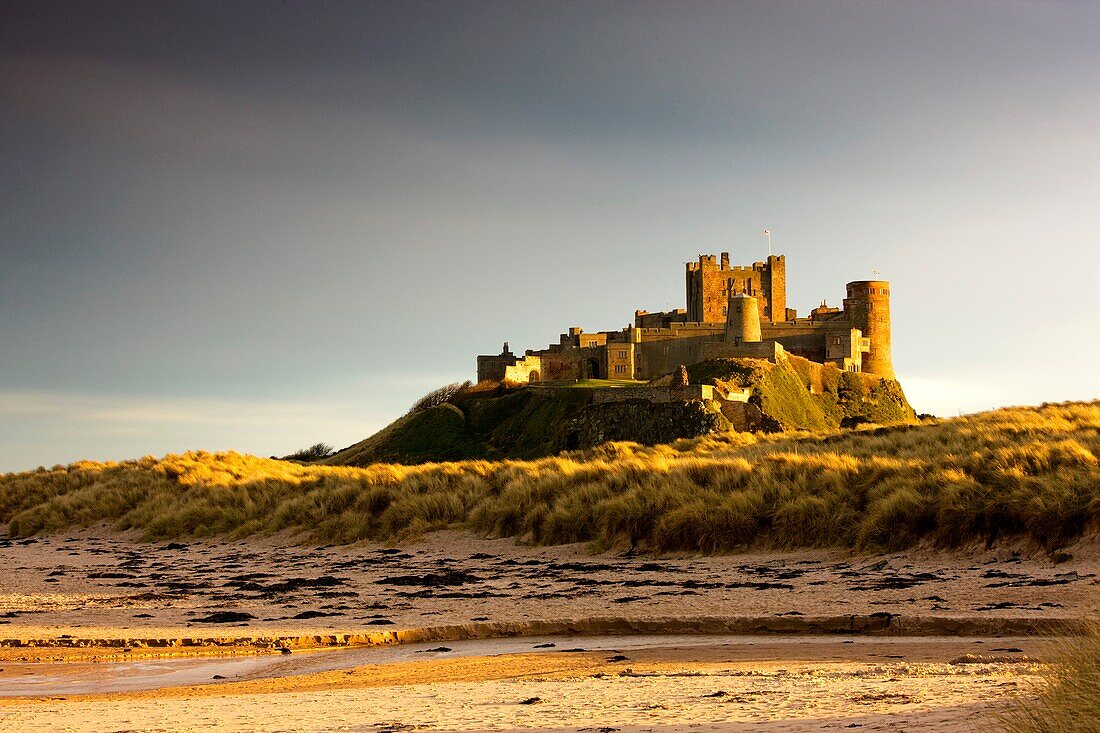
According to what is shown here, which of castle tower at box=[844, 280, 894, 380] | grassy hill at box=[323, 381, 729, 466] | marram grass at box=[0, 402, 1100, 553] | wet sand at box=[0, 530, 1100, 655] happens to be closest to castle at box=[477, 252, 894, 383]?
castle tower at box=[844, 280, 894, 380]

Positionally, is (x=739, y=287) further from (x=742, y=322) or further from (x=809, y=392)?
(x=809, y=392)

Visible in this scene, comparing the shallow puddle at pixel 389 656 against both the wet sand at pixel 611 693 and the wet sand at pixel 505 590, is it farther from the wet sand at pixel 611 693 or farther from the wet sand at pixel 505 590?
the wet sand at pixel 505 590

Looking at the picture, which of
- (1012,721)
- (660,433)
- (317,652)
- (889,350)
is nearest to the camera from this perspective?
(1012,721)

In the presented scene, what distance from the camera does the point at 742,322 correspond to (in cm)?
8375

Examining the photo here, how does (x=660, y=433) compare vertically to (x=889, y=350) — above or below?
below

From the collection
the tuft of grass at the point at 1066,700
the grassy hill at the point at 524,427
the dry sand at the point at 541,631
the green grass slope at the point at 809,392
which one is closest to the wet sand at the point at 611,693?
the dry sand at the point at 541,631

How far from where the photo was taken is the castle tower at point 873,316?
89250mm

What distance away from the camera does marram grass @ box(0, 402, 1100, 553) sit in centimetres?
1522

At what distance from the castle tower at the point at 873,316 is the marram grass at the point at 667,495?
6095 cm

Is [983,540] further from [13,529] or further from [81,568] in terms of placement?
[13,529]

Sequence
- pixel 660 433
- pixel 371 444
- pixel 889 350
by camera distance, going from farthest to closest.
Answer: pixel 889 350
pixel 371 444
pixel 660 433

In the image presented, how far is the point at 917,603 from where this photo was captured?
11.4 m

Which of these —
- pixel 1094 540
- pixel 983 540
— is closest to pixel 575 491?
pixel 983 540

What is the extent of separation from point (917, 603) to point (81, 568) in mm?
13581
